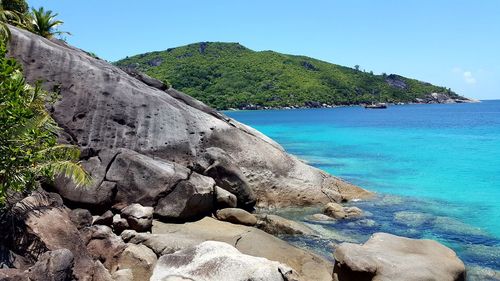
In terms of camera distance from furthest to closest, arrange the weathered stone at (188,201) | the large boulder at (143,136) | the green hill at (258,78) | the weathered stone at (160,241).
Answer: the green hill at (258,78) → the large boulder at (143,136) → the weathered stone at (188,201) → the weathered stone at (160,241)

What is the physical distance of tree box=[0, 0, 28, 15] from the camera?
909 inches

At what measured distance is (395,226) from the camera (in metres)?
18.3

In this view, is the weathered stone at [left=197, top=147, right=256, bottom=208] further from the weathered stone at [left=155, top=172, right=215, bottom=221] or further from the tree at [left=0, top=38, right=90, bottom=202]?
the tree at [left=0, top=38, right=90, bottom=202]

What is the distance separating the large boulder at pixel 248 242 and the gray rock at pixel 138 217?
1.21 ft

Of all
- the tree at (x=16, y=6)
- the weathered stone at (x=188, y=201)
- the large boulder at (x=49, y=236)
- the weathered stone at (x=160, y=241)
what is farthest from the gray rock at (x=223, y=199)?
the tree at (x=16, y=6)

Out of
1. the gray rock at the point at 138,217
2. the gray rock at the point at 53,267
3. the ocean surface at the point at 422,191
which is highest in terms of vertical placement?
the gray rock at the point at 53,267

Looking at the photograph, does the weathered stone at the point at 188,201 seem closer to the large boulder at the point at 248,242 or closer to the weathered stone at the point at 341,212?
the large boulder at the point at 248,242

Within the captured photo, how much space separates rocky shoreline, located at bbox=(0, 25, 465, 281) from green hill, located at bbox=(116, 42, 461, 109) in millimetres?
112210

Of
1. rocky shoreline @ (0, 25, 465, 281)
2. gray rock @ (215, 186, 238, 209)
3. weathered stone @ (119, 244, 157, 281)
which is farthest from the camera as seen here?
gray rock @ (215, 186, 238, 209)

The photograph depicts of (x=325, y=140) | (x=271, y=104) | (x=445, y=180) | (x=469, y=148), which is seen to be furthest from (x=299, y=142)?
(x=271, y=104)

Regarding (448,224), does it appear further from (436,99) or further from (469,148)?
(436,99)

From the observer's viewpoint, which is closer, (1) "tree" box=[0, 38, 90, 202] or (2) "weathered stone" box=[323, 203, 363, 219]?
(1) "tree" box=[0, 38, 90, 202]

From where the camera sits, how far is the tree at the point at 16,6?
2309cm

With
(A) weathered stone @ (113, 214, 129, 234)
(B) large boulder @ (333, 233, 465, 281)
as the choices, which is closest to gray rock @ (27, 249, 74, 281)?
(A) weathered stone @ (113, 214, 129, 234)
